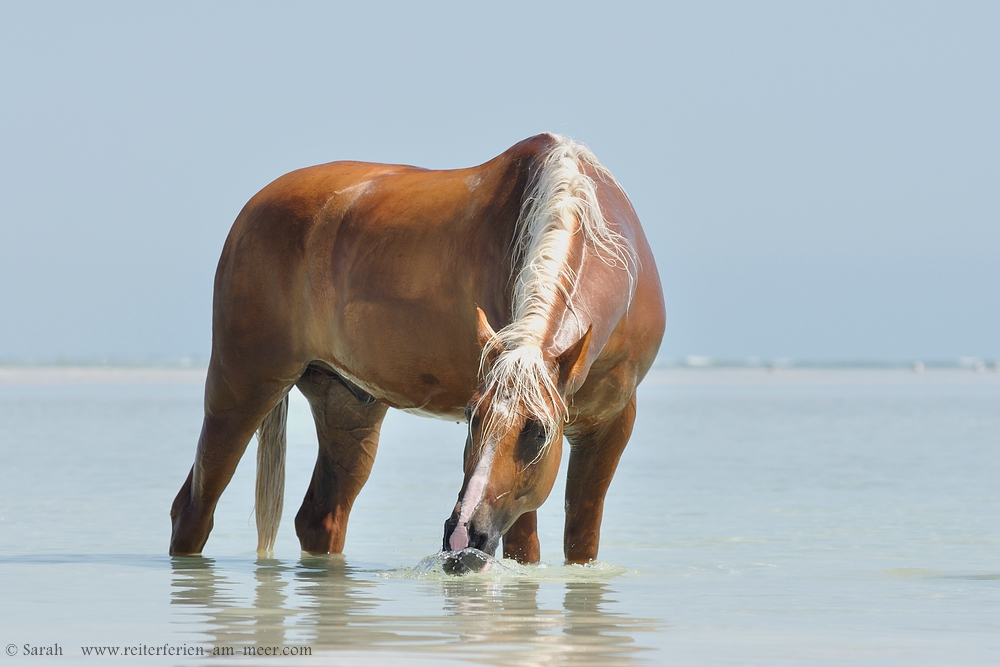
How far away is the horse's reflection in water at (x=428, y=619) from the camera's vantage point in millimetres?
4145

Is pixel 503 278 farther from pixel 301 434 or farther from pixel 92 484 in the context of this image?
pixel 301 434

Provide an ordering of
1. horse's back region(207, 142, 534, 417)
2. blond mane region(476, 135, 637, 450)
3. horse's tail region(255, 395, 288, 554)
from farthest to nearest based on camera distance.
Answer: horse's tail region(255, 395, 288, 554), horse's back region(207, 142, 534, 417), blond mane region(476, 135, 637, 450)

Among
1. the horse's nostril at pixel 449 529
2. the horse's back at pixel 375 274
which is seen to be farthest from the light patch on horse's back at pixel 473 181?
the horse's nostril at pixel 449 529

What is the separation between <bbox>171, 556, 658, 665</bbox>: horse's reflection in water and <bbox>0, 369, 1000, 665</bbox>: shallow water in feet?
0.06

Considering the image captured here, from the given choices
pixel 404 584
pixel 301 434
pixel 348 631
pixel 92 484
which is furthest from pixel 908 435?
pixel 348 631

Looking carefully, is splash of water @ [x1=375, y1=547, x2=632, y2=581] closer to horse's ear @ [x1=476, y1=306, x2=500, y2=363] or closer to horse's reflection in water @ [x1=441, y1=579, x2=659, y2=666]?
horse's reflection in water @ [x1=441, y1=579, x2=659, y2=666]

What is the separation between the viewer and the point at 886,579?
6.00 m

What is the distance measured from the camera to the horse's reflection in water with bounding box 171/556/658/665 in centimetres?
414

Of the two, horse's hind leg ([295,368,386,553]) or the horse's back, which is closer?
the horse's back

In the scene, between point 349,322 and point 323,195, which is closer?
point 349,322

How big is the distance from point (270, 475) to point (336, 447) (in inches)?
16.3

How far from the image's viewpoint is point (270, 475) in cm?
773

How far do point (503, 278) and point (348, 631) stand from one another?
2.09 m

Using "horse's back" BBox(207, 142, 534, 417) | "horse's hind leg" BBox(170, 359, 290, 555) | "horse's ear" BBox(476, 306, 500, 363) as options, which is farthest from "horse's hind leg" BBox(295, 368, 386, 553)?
"horse's ear" BBox(476, 306, 500, 363)
